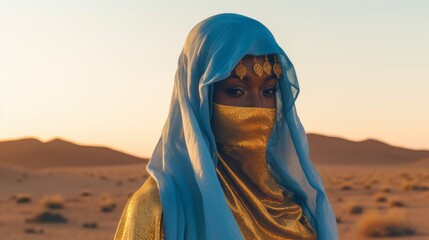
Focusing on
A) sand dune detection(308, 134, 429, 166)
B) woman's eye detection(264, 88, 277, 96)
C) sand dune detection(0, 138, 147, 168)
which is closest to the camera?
woman's eye detection(264, 88, 277, 96)

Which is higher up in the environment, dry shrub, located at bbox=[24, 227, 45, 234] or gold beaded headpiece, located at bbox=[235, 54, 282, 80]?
gold beaded headpiece, located at bbox=[235, 54, 282, 80]

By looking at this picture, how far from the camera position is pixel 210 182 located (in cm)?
239

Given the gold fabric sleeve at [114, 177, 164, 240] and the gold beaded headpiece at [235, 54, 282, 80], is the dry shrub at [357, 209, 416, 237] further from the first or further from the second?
the gold fabric sleeve at [114, 177, 164, 240]

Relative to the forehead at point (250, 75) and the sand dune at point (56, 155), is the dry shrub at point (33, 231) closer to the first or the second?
the forehead at point (250, 75)

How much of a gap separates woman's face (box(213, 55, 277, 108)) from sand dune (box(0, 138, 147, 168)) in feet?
342

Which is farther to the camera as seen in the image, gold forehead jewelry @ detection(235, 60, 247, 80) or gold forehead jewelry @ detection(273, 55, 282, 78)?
gold forehead jewelry @ detection(273, 55, 282, 78)

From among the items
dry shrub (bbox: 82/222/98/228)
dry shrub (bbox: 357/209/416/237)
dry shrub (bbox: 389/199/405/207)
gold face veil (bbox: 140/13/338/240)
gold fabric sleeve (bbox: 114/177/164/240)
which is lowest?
dry shrub (bbox: 389/199/405/207)

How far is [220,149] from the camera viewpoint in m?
2.66

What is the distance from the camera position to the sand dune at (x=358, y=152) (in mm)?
110188

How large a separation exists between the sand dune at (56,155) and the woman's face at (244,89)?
342 ft

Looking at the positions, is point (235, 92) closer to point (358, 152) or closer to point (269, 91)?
point (269, 91)

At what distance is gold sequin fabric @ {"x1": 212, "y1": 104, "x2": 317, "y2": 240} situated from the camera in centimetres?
259

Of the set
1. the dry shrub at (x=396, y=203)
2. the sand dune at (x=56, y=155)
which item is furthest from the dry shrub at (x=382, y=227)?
the sand dune at (x=56, y=155)

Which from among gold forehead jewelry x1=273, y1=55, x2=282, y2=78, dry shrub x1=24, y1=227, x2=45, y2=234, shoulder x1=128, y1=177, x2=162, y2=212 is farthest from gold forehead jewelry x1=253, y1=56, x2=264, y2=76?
dry shrub x1=24, y1=227, x2=45, y2=234
